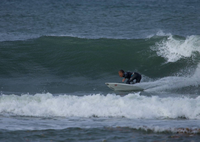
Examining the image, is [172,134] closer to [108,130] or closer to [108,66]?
[108,130]

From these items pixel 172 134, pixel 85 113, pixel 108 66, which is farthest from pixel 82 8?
pixel 172 134

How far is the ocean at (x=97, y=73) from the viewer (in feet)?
21.5

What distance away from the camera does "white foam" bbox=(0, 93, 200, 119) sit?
7.75 m

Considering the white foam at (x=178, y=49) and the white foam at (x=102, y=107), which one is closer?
the white foam at (x=102, y=107)

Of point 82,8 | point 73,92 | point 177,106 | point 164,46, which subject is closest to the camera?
point 177,106

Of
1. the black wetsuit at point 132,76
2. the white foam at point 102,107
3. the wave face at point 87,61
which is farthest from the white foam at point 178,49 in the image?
the white foam at point 102,107

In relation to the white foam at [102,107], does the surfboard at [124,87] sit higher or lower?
higher

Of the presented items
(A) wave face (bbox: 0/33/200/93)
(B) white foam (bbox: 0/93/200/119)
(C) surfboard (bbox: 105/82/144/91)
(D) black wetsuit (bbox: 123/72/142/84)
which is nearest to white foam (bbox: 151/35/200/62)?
(A) wave face (bbox: 0/33/200/93)

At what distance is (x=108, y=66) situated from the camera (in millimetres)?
15086

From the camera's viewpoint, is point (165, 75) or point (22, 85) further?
point (165, 75)

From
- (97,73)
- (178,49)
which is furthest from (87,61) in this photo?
(178,49)

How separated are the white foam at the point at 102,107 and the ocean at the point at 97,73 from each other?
0.03 m

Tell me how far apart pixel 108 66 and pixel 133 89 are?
151 inches

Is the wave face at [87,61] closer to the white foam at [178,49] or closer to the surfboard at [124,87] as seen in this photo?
the white foam at [178,49]
